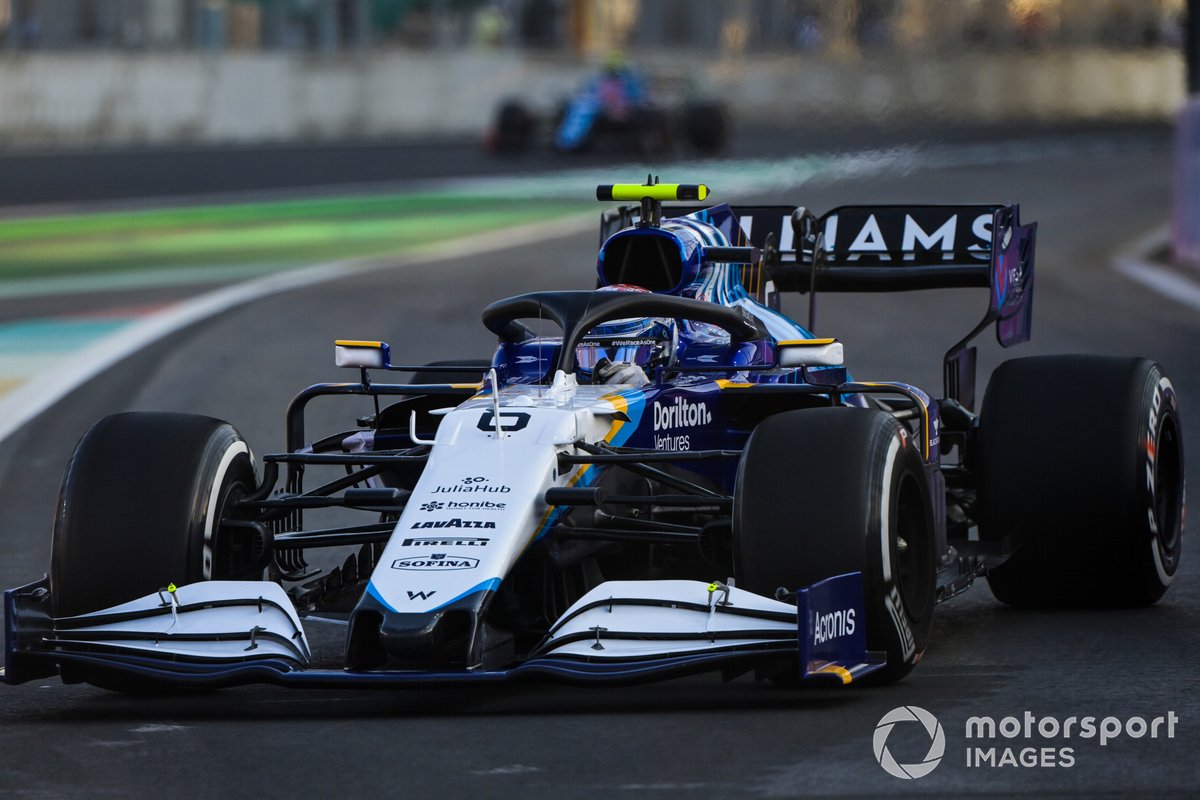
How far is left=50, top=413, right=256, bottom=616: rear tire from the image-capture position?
717 centimetres

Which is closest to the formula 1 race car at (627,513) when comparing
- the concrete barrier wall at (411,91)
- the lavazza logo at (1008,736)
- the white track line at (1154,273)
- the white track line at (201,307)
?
the lavazza logo at (1008,736)

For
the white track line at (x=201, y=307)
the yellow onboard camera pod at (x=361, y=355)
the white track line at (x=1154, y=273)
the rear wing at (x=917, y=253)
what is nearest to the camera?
the yellow onboard camera pod at (x=361, y=355)

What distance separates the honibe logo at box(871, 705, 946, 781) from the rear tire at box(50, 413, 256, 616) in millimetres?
2263

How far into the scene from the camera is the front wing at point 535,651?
648 cm

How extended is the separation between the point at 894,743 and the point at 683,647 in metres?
0.73

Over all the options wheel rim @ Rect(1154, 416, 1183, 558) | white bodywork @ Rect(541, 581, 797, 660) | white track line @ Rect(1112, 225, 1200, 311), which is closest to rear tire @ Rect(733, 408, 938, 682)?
white bodywork @ Rect(541, 581, 797, 660)

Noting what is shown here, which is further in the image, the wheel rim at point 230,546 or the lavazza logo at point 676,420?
the lavazza logo at point 676,420

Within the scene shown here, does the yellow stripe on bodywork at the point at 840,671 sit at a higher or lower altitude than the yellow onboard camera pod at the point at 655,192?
lower

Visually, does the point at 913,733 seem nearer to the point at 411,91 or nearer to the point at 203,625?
the point at 203,625

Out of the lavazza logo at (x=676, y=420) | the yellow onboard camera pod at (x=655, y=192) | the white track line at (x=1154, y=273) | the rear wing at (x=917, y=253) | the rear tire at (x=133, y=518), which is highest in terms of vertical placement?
the yellow onboard camera pod at (x=655, y=192)

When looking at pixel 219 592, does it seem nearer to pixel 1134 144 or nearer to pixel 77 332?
pixel 77 332

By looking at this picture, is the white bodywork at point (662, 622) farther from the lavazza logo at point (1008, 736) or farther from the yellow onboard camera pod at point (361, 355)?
the yellow onboard camera pod at point (361, 355)

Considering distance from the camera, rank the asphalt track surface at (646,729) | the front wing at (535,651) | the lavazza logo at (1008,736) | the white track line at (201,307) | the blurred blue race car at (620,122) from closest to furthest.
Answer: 1. the asphalt track surface at (646,729)
2. the lavazza logo at (1008,736)
3. the front wing at (535,651)
4. the white track line at (201,307)
5. the blurred blue race car at (620,122)

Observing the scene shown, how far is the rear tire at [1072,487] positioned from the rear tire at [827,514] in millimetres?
1602
